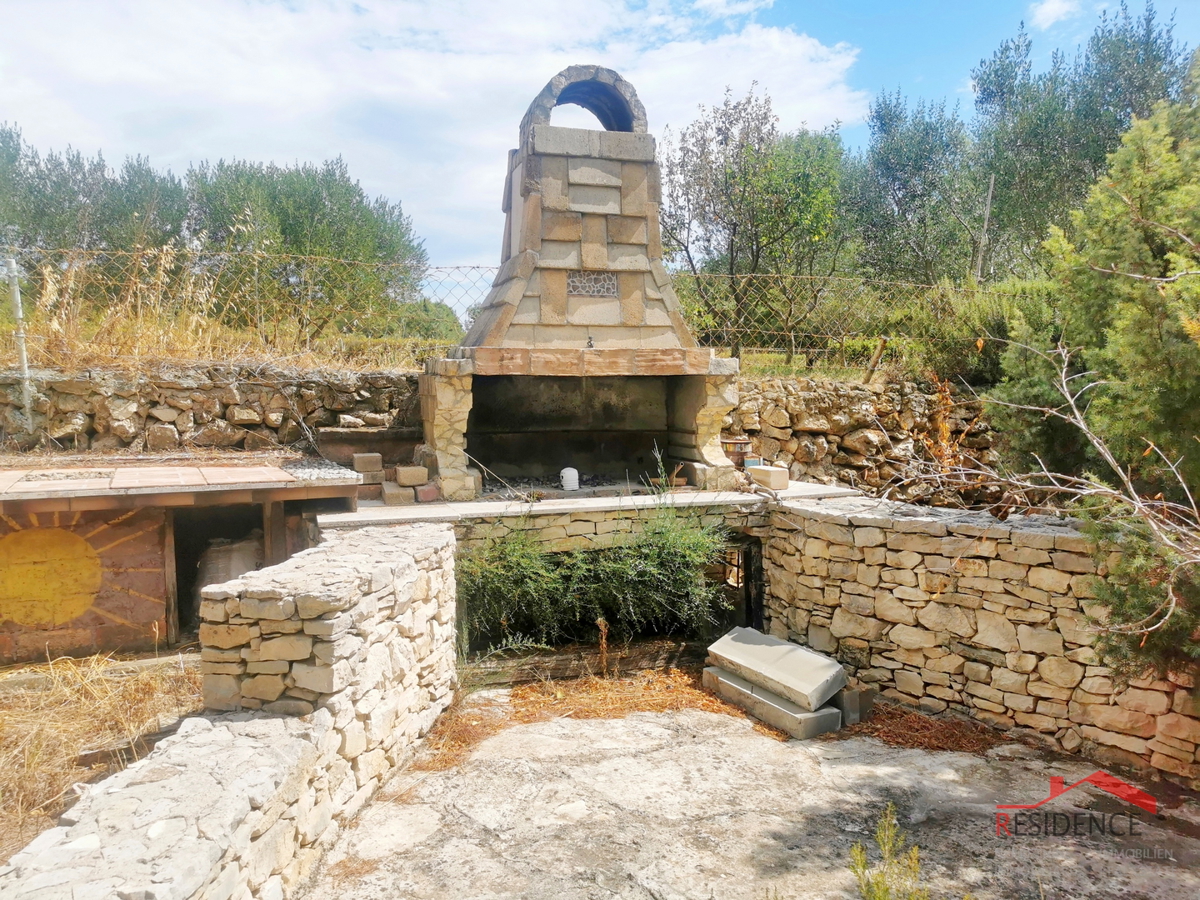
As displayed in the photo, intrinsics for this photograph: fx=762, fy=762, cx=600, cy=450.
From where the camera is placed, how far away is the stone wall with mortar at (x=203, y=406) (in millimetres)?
7113

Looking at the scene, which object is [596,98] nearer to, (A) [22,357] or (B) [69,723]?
(A) [22,357]

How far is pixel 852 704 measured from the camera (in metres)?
5.65

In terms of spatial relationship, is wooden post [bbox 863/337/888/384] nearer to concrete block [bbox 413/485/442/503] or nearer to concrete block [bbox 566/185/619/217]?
concrete block [bbox 566/185/619/217]

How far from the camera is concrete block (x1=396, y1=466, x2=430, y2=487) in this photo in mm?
6805

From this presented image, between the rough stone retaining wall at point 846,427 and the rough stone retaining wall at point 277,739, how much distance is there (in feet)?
17.8

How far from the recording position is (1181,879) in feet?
11.9

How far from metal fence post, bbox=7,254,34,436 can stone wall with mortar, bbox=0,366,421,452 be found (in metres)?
0.04

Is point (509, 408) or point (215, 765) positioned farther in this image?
point (509, 408)

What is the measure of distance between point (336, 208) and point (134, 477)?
45.4 ft

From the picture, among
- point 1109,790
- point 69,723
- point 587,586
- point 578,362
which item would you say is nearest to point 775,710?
point 587,586

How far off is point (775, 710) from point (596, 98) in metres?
5.83

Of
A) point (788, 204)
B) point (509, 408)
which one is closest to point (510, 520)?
point (509, 408)

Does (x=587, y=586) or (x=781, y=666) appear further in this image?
(x=587, y=586)

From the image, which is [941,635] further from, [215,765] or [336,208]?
[336,208]
